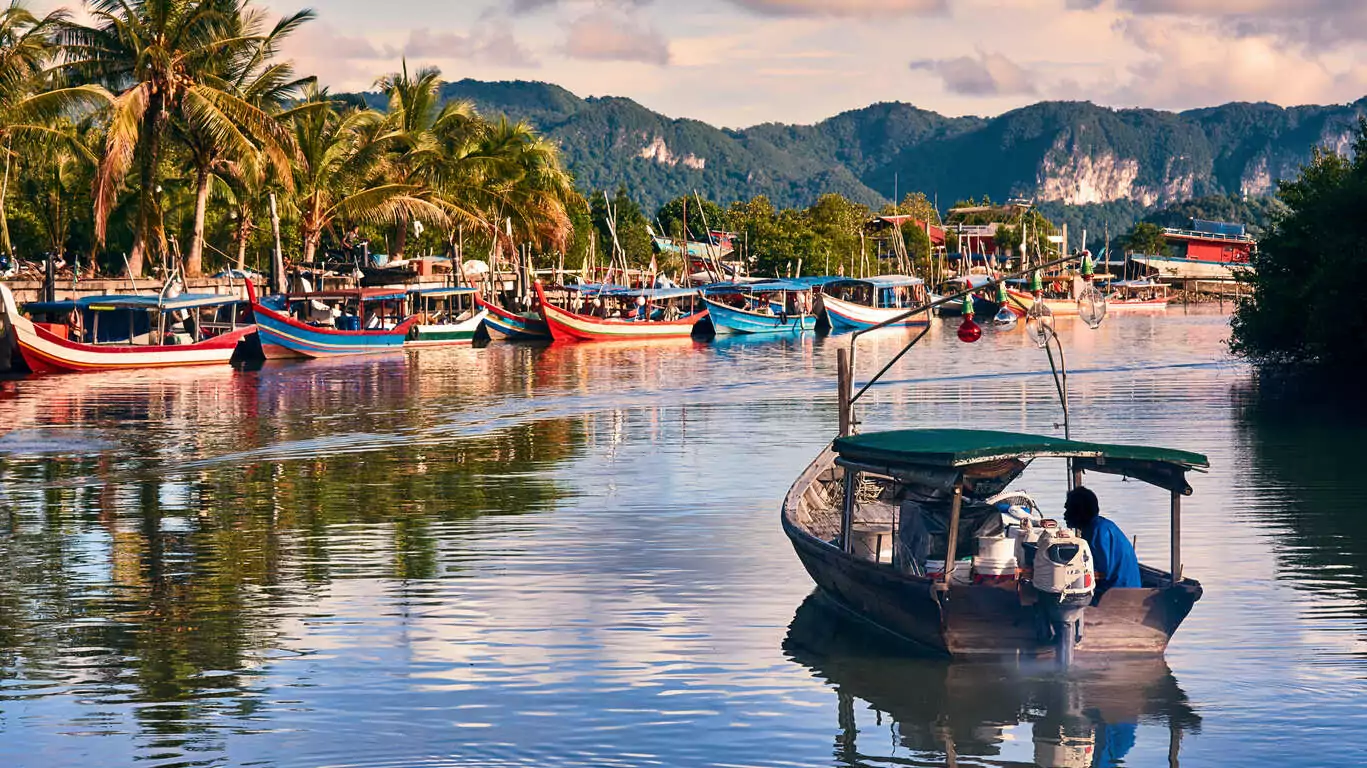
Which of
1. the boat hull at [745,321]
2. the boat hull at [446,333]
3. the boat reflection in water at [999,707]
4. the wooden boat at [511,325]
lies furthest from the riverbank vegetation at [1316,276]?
the boat hull at [745,321]

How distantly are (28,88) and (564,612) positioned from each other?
4030 centimetres

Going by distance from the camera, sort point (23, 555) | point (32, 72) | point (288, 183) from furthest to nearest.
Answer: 1. point (288, 183)
2. point (32, 72)
3. point (23, 555)

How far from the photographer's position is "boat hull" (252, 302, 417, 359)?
5600 cm

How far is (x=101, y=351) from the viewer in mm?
50062

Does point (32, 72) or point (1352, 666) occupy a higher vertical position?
point (32, 72)

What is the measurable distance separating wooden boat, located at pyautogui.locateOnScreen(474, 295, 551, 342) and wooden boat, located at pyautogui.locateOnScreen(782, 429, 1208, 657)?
5762 cm

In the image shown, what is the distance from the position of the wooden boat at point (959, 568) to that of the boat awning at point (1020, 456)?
1 cm

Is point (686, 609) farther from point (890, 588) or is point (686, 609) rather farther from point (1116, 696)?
point (1116, 696)

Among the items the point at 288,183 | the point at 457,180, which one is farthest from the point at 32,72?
the point at 457,180

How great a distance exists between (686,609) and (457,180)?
58.2 metres

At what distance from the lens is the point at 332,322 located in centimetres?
6262

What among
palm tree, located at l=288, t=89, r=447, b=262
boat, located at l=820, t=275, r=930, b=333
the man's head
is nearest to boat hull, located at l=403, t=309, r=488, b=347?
palm tree, located at l=288, t=89, r=447, b=262

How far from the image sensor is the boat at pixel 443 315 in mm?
66938

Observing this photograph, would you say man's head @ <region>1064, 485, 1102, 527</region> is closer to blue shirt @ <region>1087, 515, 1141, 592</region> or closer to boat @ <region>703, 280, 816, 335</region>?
blue shirt @ <region>1087, 515, 1141, 592</region>
